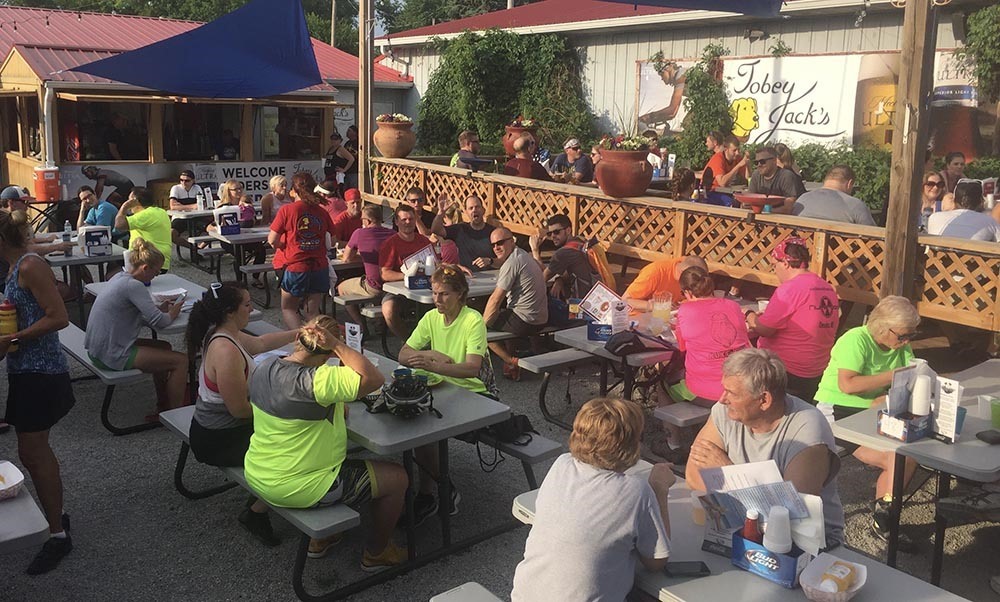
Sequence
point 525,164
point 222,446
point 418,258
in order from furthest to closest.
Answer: point 525,164 < point 418,258 < point 222,446

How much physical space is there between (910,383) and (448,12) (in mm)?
42436

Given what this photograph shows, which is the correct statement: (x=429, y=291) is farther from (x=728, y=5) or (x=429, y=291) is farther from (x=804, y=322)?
(x=728, y=5)

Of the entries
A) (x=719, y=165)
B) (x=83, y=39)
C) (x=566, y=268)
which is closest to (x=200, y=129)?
(x=83, y=39)

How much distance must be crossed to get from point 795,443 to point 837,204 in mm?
4919

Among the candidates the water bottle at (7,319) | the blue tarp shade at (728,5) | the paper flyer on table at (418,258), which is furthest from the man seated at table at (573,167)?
the water bottle at (7,319)

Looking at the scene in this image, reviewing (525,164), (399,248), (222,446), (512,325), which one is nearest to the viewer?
(222,446)

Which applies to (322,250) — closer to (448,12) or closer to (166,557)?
(166,557)

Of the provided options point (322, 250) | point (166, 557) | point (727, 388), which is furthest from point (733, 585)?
point (322, 250)

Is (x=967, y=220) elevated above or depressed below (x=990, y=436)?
above

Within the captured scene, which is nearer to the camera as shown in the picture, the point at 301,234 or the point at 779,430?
the point at 779,430

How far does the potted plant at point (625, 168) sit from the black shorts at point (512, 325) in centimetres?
247

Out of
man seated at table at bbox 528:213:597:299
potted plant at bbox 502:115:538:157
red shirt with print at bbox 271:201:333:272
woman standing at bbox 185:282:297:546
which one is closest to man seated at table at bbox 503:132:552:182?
potted plant at bbox 502:115:538:157

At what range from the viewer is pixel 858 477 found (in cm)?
557

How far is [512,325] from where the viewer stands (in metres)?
7.20
